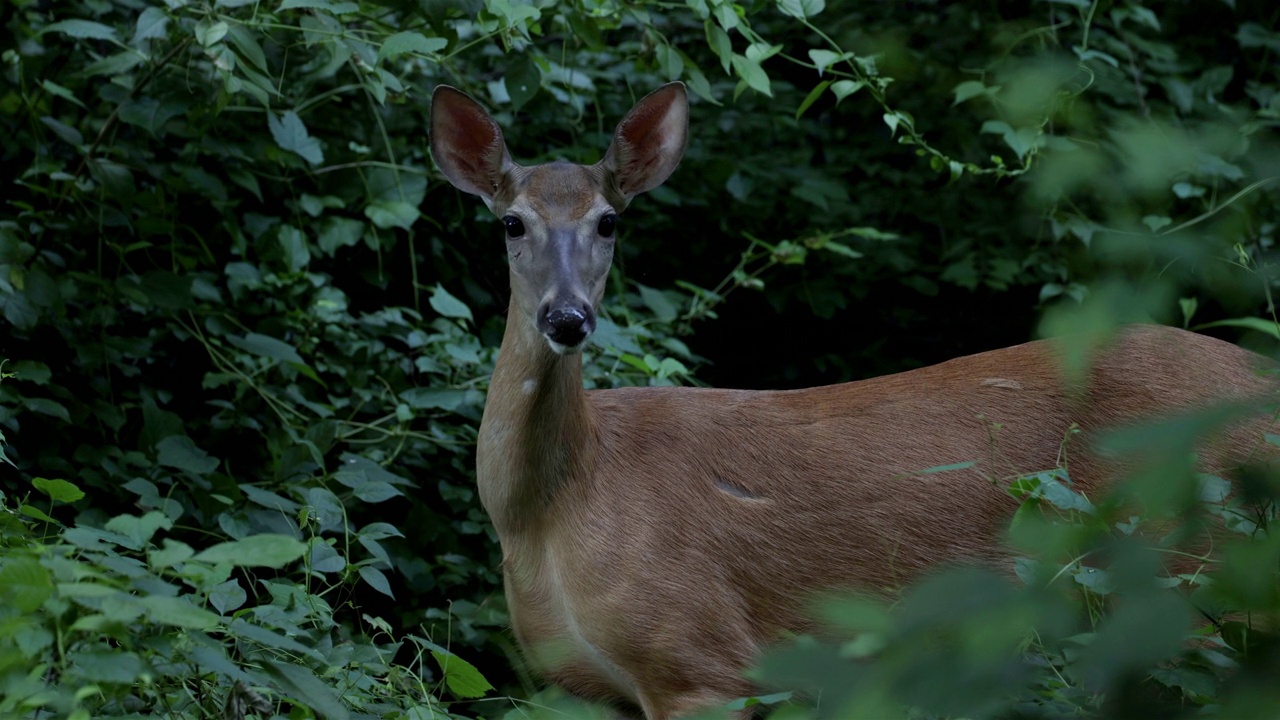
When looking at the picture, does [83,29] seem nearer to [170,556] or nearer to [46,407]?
[46,407]

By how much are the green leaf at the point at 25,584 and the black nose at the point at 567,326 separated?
1538 millimetres

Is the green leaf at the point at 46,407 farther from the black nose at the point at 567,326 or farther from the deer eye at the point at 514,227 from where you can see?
the black nose at the point at 567,326

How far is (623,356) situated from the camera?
15.9 ft

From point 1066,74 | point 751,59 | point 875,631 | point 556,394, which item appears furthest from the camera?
point 751,59

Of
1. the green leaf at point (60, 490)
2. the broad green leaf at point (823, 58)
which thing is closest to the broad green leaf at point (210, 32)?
the green leaf at point (60, 490)

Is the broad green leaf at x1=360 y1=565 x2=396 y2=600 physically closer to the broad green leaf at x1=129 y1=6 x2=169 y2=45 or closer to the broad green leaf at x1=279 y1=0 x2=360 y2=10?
the broad green leaf at x1=279 y1=0 x2=360 y2=10

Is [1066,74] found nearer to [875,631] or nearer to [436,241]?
[875,631]

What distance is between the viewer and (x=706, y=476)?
3816 mm

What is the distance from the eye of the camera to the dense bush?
6.76 feet

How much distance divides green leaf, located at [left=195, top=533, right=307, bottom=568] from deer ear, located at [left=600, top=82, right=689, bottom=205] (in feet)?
6.86

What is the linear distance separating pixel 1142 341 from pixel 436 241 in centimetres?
312

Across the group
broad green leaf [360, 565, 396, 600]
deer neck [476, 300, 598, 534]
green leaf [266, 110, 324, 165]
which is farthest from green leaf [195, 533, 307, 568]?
green leaf [266, 110, 324, 165]

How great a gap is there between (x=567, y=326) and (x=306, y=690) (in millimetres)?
1208

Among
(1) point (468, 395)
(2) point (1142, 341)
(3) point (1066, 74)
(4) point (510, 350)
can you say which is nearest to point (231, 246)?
(1) point (468, 395)
